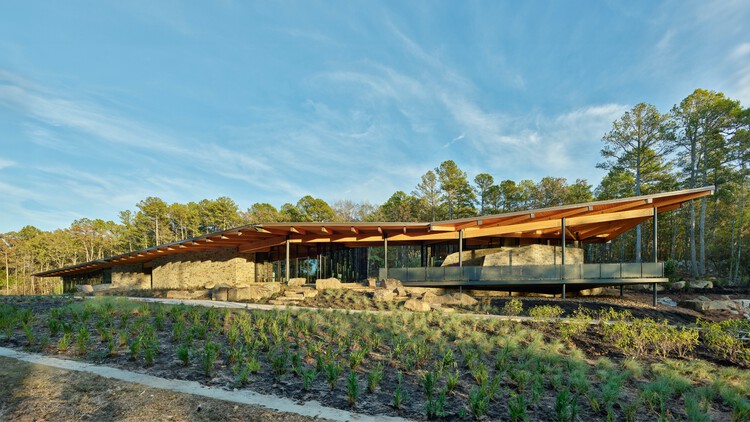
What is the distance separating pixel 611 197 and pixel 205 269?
1386 inches

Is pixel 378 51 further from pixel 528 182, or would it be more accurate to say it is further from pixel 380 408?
pixel 528 182

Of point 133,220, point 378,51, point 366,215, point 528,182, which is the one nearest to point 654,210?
point 378,51

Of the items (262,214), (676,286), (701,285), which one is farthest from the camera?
(262,214)

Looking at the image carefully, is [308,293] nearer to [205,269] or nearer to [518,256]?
[518,256]

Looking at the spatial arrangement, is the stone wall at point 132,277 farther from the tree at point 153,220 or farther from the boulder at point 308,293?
the tree at point 153,220

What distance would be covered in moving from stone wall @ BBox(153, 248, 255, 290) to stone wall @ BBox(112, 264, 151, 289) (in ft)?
9.20

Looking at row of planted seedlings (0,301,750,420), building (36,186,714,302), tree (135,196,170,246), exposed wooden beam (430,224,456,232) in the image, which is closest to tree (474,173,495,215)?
building (36,186,714,302)

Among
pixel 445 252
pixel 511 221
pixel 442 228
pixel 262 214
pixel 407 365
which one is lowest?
pixel 407 365

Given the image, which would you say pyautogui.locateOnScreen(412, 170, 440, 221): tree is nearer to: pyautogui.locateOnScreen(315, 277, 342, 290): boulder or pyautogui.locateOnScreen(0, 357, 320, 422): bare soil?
pyautogui.locateOnScreen(315, 277, 342, 290): boulder

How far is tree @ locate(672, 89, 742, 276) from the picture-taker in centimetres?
2681

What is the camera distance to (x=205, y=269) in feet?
80.5

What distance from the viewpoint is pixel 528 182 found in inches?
1667

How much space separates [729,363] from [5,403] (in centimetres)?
1095

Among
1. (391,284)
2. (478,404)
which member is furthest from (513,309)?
(478,404)
